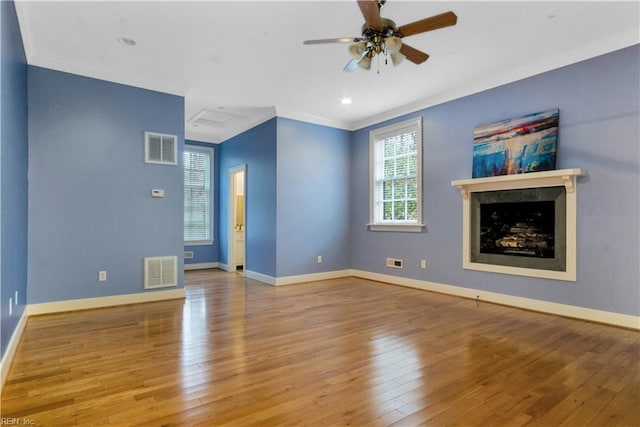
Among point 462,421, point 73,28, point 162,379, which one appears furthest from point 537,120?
point 73,28

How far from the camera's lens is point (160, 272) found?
475 centimetres

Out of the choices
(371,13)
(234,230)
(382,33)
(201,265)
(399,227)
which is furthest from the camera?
(201,265)

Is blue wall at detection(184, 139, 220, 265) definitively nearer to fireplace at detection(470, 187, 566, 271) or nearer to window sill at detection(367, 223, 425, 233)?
window sill at detection(367, 223, 425, 233)

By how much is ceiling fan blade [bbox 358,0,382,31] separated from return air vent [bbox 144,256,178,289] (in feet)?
12.9

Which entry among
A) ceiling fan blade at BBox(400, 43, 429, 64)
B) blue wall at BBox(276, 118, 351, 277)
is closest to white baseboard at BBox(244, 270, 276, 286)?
blue wall at BBox(276, 118, 351, 277)

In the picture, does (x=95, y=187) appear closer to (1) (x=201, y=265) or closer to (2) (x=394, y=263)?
(1) (x=201, y=265)

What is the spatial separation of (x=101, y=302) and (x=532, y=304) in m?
5.36

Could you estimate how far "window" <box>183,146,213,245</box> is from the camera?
7.65 m

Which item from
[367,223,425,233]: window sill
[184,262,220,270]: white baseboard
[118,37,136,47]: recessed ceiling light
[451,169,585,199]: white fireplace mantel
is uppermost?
[118,37,136,47]: recessed ceiling light

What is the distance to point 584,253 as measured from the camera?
381cm

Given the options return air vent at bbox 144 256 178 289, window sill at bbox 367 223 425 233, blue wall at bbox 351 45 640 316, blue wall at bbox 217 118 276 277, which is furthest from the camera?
blue wall at bbox 217 118 276 277

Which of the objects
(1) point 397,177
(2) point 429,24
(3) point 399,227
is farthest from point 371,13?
(3) point 399,227

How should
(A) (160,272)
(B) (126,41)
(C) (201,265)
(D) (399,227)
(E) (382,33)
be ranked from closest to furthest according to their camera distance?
(E) (382,33) < (B) (126,41) < (A) (160,272) < (D) (399,227) < (C) (201,265)

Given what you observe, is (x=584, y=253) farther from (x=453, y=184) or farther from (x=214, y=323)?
(x=214, y=323)
